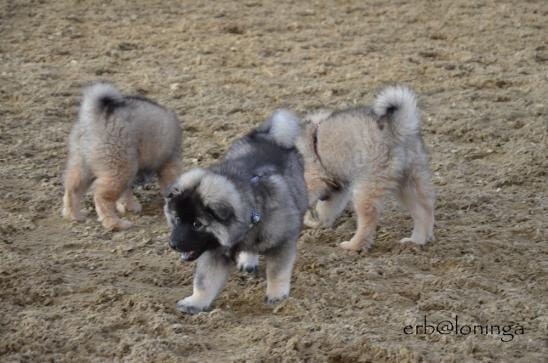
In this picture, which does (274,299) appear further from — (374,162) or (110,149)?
(110,149)

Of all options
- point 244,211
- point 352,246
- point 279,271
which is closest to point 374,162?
point 352,246

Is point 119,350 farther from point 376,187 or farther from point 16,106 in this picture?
point 16,106

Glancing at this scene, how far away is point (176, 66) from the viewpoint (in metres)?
9.28

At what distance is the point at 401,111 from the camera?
5.47 metres

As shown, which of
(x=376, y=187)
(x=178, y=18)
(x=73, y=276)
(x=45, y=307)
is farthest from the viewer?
(x=178, y=18)

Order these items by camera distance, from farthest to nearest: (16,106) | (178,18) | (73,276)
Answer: (178,18) → (16,106) → (73,276)

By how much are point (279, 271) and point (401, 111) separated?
1422 mm

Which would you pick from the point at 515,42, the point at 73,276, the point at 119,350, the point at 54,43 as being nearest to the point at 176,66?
the point at 54,43

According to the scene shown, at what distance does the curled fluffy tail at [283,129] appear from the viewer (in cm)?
532

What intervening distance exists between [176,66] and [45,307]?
201 inches

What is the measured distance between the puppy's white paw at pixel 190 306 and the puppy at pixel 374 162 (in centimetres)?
128

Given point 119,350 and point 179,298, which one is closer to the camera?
point 119,350

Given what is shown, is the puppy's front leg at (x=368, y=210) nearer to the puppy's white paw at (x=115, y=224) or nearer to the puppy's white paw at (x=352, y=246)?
the puppy's white paw at (x=352, y=246)

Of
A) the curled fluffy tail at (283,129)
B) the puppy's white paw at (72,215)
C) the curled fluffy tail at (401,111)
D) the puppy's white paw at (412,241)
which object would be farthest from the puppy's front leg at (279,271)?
the puppy's white paw at (72,215)
